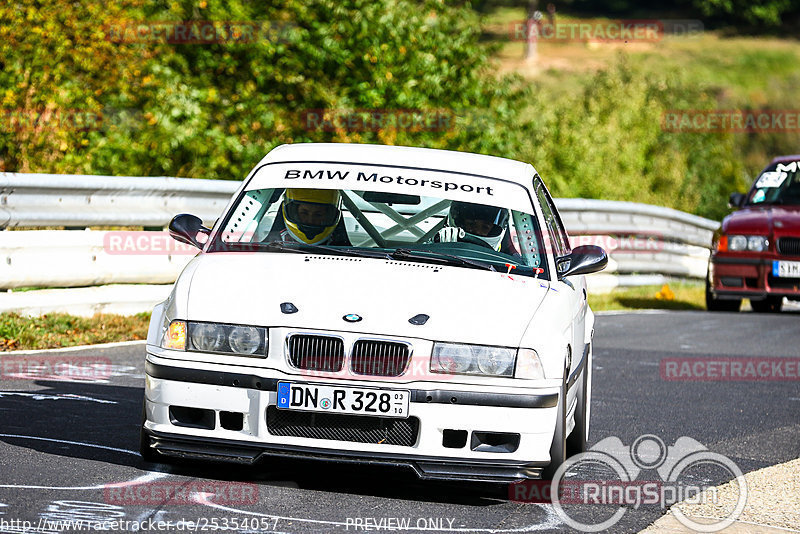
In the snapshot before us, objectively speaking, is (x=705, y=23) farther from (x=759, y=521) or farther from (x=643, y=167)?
(x=759, y=521)

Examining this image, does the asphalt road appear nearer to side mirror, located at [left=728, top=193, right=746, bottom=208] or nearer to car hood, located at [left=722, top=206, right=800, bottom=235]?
car hood, located at [left=722, top=206, right=800, bottom=235]

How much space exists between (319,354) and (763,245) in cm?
1081

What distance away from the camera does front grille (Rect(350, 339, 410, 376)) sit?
514cm

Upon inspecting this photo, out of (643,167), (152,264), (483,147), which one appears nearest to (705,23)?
(643,167)

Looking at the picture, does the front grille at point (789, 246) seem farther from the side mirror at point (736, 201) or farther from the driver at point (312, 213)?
the driver at point (312, 213)

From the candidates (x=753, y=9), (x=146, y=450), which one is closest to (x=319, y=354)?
(x=146, y=450)

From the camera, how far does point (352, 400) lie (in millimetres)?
5086

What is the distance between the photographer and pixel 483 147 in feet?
60.1

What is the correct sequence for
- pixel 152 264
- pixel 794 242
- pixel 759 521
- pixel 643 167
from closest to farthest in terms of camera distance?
pixel 759 521 → pixel 152 264 → pixel 794 242 → pixel 643 167

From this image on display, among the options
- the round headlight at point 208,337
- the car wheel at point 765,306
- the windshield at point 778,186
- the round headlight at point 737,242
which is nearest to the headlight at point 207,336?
the round headlight at point 208,337

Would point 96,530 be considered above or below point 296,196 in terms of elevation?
below

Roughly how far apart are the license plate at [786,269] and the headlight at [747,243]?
25 cm

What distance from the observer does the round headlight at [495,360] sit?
206 inches

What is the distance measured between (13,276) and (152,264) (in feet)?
5.14
